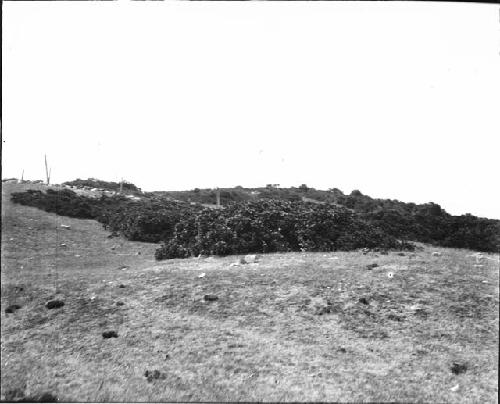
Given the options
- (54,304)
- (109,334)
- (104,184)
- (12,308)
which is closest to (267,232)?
(54,304)

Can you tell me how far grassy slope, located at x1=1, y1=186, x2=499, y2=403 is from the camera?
4562mm

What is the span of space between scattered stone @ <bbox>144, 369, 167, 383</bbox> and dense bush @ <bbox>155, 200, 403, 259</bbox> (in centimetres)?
584

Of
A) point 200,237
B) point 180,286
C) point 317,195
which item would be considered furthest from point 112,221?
point 317,195

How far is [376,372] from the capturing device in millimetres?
4852

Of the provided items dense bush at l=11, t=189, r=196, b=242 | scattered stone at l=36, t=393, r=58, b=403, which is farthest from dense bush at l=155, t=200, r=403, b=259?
scattered stone at l=36, t=393, r=58, b=403

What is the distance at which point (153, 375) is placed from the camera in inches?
186

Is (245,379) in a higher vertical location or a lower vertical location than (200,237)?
lower

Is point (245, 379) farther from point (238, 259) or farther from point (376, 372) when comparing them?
point (238, 259)

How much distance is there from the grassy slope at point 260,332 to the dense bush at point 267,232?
83.1 inches

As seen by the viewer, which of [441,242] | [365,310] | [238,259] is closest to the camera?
[365,310]

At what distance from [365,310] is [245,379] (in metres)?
2.45

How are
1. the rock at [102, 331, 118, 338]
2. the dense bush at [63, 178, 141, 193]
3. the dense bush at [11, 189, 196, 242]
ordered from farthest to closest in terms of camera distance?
the dense bush at [63, 178, 141, 193] < the dense bush at [11, 189, 196, 242] < the rock at [102, 331, 118, 338]

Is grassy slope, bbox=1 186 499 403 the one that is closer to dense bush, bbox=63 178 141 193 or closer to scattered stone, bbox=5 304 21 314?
scattered stone, bbox=5 304 21 314

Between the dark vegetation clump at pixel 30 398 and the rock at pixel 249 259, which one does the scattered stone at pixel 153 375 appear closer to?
the dark vegetation clump at pixel 30 398
